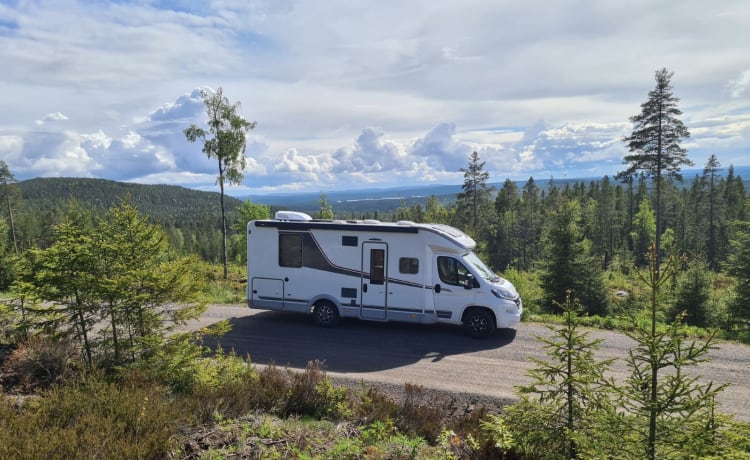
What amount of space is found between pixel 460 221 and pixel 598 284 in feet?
79.0

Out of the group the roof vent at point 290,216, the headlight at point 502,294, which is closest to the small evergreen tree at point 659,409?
the headlight at point 502,294

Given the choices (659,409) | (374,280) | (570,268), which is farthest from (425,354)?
(570,268)

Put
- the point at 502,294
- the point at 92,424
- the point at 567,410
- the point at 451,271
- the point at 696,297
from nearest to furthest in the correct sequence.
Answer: the point at 92,424 < the point at 567,410 < the point at 502,294 < the point at 451,271 < the point at 696,297

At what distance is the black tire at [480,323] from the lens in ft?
38.3

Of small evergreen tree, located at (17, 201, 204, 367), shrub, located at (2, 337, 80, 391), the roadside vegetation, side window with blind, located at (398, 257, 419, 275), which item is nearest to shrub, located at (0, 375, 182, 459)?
the roadside vegetation

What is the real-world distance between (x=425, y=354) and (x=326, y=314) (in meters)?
3.43

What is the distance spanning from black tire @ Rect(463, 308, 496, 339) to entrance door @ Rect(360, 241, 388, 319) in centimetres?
231

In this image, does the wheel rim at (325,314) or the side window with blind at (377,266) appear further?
the wheel rim at (325,314)

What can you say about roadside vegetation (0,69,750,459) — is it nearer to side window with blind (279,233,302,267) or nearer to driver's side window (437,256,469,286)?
side window with blind (279,233,302,267)

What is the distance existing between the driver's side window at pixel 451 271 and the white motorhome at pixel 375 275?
0.09 feet

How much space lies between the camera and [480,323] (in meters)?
11.7

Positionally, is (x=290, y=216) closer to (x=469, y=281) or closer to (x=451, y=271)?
(x=451, y=271)

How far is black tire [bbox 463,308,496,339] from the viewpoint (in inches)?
459

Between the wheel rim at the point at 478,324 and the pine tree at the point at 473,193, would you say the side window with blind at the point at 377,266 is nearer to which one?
the wheel rim at the point at 478,324
